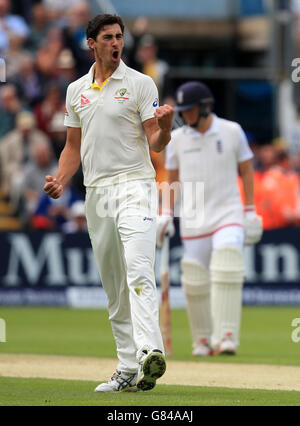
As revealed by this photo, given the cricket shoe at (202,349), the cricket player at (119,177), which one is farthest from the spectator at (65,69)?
the cricket player at (119,177)

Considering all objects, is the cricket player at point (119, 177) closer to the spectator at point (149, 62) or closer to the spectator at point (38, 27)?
the spectator at point (149, 62)

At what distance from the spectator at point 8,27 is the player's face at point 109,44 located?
11.0 m

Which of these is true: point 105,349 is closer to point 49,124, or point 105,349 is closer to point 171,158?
point 171,158

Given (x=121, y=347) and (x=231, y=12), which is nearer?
(x=121, y=347)

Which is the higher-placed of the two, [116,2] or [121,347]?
[116,2]

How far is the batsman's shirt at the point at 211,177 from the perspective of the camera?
35.4ft

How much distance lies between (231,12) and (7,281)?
33.6 ft

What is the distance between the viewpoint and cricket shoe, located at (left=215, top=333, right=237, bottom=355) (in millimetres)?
10664

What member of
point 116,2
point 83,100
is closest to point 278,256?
point 116,2

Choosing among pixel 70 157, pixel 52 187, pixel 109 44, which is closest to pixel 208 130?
pixel 70 157

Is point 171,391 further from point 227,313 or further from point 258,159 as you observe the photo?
point 258,159

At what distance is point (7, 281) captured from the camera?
17344mm

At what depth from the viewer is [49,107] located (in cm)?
1825

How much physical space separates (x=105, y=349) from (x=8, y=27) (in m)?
8.99
